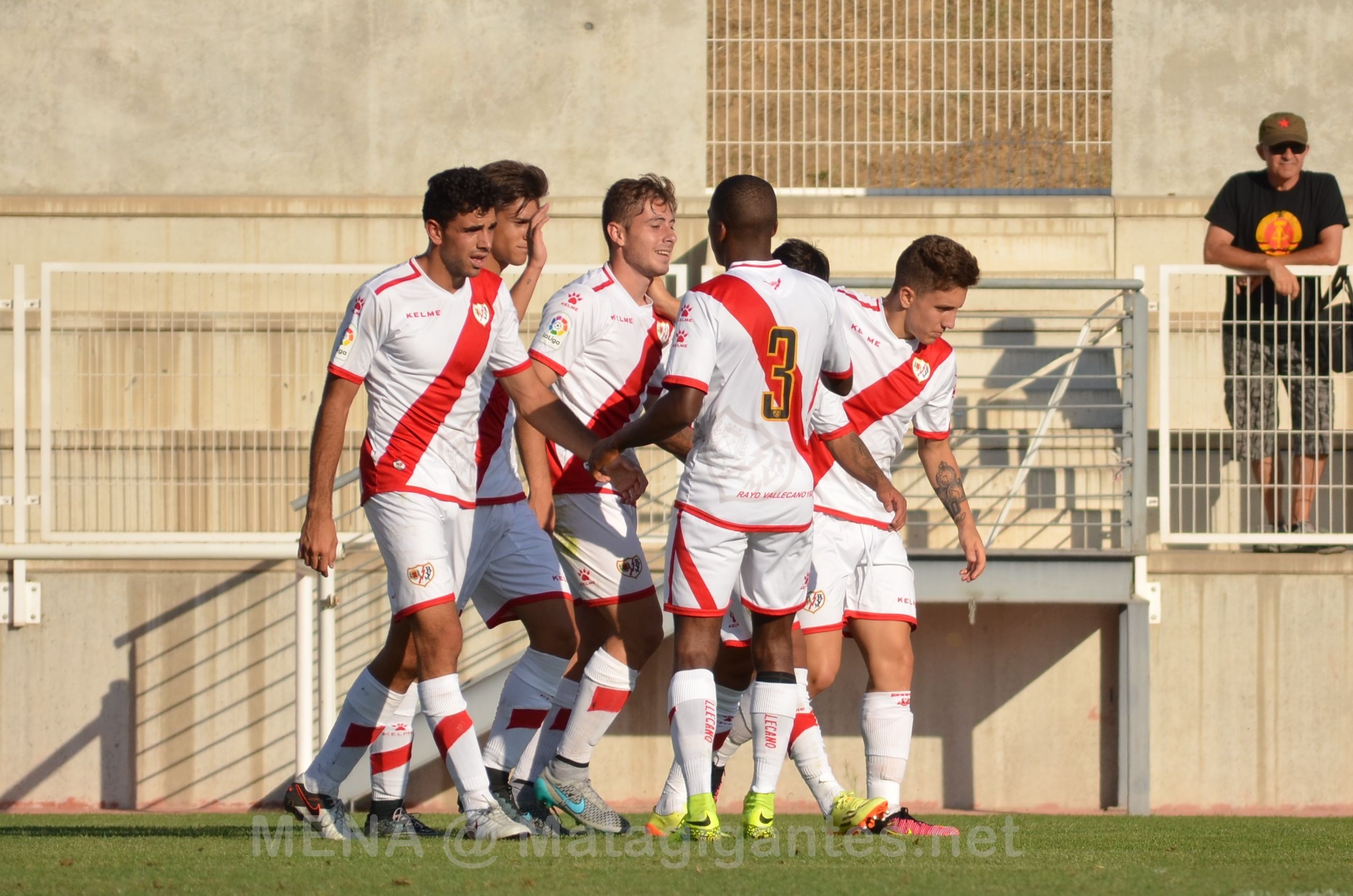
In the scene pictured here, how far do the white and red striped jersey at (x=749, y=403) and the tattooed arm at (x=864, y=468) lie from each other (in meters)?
0.61

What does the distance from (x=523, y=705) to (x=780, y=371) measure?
1.73 meters

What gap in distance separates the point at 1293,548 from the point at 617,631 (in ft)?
16.8

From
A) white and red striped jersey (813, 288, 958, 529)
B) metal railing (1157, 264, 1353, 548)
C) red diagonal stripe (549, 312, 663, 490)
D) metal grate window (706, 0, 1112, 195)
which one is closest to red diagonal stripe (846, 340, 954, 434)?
white and red striped jersey (813, 288, 958, 529)

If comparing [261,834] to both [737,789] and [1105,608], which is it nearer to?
[737,789]

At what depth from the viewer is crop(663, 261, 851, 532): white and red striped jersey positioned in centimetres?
554

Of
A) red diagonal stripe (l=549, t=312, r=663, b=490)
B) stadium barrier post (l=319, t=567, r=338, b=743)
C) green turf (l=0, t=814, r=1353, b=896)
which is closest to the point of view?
green turf (l=0, t=814, r=1353, b=896)

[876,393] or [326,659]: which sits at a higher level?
[876,393]

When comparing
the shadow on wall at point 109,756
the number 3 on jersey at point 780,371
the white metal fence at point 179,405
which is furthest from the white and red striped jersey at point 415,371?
the shadow on wall at point 109,756

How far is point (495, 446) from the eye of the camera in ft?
21.2

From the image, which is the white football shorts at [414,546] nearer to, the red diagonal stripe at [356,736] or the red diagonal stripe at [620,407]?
the red diagonal stripe at [356,736]

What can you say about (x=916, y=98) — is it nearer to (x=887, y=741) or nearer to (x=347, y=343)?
(x=887, y=741)

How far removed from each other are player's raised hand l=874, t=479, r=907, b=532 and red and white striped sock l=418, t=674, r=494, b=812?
5.68ft

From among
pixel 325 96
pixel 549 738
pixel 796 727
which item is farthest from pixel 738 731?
pixel 325 96

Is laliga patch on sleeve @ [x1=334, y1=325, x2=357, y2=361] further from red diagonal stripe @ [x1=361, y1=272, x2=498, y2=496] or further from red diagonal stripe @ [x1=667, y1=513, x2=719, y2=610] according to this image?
red diagonal stripe @ [x1=667, y1=513, x2=719, y2=610]
